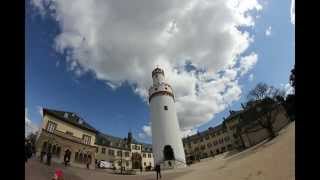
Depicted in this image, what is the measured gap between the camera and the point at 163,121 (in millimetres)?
66438

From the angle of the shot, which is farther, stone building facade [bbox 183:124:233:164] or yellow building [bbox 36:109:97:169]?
stone building facade [bbox 183:124:233:164]

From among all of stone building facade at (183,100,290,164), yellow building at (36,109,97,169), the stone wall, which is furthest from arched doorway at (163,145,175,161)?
the stone wall

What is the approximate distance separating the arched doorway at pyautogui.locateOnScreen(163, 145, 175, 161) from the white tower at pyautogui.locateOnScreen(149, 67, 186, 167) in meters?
0.52

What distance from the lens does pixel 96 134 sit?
109ft

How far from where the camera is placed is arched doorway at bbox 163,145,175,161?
2364 inches

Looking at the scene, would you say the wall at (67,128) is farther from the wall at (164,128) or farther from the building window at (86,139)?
the wall at (164,128)

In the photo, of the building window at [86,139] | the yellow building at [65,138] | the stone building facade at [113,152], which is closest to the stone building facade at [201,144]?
the stone building facade at [113,152]

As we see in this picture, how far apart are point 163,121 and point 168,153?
9.19m

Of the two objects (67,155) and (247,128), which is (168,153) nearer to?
(247,128)

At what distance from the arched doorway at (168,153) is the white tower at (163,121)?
0.52 meters

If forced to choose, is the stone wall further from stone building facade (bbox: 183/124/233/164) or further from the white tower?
stone building facade (bbox: 183/124/233/164)

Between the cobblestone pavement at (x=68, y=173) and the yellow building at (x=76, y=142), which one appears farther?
the yellow building at (x=76, y=142)

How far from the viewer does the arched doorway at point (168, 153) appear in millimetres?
60047
